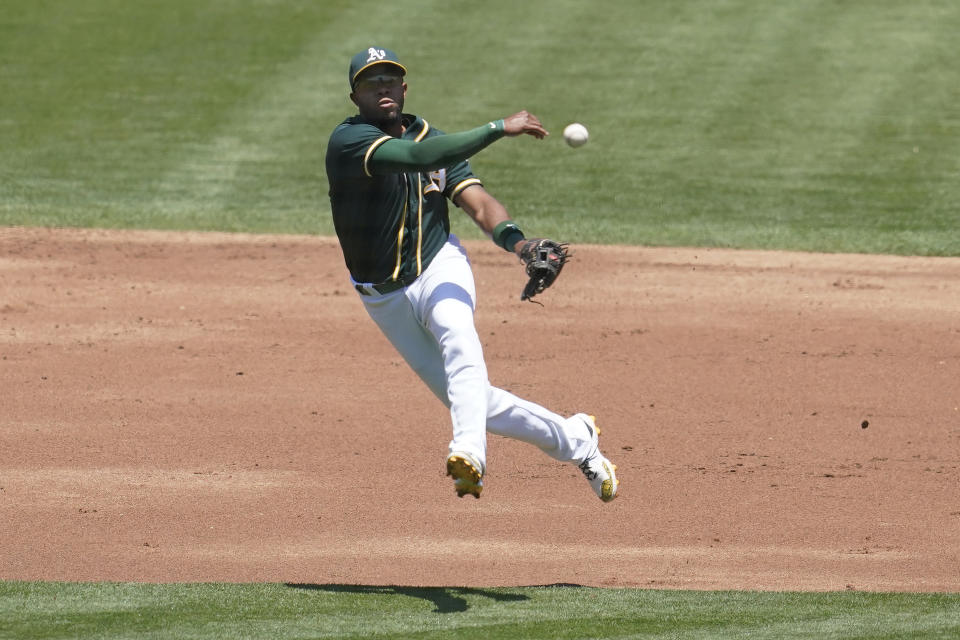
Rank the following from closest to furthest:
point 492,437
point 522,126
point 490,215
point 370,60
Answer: point 522,126 < point 370,60 < point 490,215 < point 492,437

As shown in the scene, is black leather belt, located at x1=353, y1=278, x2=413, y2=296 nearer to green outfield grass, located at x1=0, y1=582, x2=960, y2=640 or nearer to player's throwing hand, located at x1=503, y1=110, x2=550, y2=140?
player's throwing hand, located at x1=503, y1=110, x2=550, y2=140

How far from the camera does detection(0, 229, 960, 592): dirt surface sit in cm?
725

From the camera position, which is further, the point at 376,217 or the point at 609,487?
the point at 609,487

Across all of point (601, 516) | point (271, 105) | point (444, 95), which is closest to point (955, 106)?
point (444, 95)

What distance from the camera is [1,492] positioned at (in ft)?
26.6

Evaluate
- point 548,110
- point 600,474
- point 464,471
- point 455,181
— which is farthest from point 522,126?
point 548,110

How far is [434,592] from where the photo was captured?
6.50 metres

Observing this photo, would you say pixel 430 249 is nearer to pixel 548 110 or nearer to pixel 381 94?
pixel 381 94

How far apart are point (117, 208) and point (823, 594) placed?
36.1 ft

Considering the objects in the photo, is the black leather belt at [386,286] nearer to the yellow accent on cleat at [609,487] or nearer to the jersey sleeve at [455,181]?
the jersey sleeve at [455,181]

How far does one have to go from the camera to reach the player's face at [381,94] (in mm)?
6594

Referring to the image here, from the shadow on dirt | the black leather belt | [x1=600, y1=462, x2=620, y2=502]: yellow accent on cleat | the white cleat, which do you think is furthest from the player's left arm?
the shadow on dirt

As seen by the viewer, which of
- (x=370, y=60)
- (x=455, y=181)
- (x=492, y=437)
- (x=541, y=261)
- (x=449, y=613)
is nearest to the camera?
(x=449, y=613)

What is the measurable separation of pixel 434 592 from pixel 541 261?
1.45m
